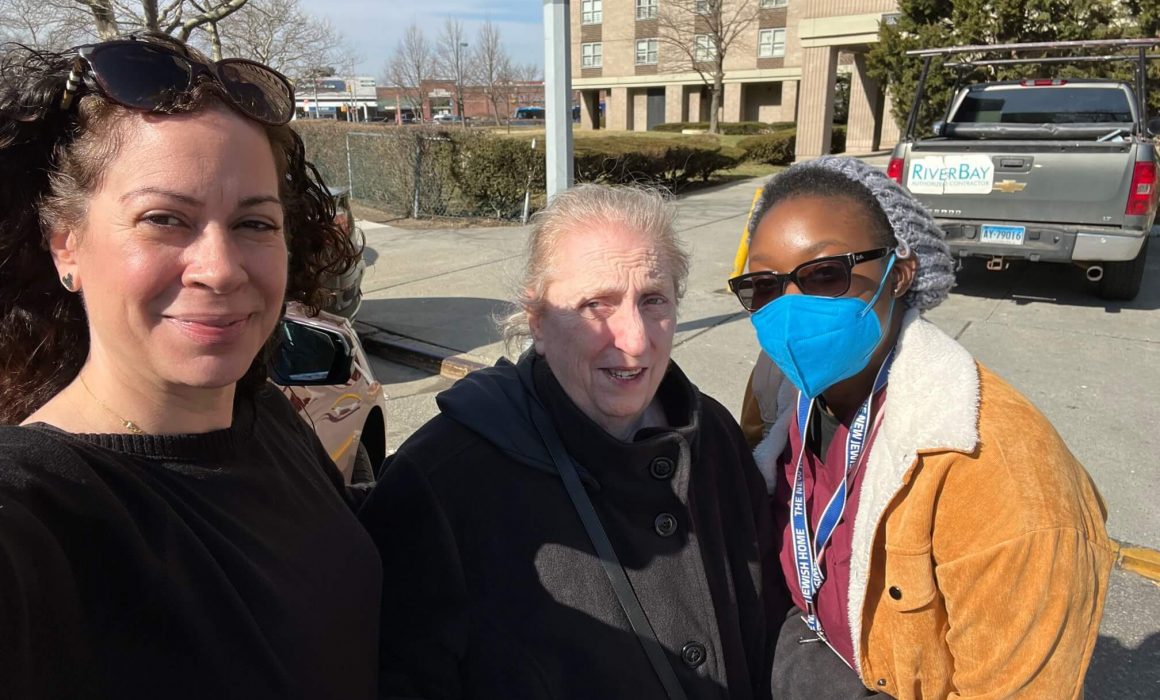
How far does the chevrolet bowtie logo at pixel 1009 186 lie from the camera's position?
7.06m

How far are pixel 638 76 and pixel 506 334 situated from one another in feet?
157

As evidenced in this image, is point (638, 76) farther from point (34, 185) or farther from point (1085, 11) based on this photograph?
point (34, 185)

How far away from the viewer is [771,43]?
138 feet

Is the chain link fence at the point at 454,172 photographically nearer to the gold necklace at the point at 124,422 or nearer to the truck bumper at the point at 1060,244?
the truck bumper at the point at 1060,244

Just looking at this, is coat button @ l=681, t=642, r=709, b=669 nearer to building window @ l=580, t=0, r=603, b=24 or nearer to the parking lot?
the parking lot

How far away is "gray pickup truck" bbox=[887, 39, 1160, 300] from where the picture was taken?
673 centimetres

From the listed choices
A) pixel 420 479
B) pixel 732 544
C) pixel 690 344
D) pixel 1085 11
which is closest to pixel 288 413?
pixel 420 479

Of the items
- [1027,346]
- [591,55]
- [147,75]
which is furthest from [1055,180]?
[591,55]

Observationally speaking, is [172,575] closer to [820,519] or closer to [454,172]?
[820,519]

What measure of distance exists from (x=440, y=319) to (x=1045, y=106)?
22.7 ft

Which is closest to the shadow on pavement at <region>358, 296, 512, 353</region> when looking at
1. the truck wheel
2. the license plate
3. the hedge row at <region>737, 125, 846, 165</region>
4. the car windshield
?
the truck wheel

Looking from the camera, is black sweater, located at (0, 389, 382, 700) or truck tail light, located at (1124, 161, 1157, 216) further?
truck tail light, located at (1124, 161, 1157, 216)

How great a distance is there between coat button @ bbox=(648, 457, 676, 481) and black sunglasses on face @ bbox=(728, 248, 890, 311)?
0.50 metres

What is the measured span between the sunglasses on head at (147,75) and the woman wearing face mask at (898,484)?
1.16 meters
